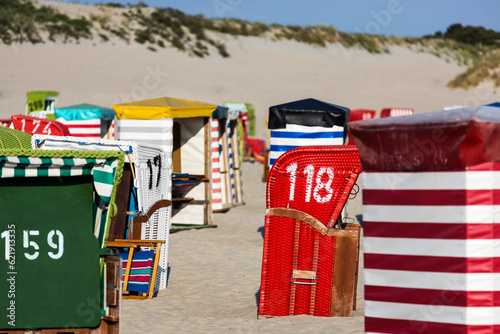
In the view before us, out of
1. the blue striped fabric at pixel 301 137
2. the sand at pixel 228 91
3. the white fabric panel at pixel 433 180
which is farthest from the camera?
the blue striped fabric at pixel 301 137

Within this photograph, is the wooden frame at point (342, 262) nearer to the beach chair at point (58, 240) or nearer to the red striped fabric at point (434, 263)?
the red striped fabric at point (434, 263)

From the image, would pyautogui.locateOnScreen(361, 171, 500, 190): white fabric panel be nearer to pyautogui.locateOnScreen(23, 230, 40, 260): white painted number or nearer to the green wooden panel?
the green wooden panel

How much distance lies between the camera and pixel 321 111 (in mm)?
10312

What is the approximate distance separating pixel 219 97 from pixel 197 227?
2561 centimetres

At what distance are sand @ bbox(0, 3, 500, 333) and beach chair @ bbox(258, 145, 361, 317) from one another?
0.65ft

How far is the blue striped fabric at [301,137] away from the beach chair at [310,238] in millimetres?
4028

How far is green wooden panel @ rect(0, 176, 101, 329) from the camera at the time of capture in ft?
12.8

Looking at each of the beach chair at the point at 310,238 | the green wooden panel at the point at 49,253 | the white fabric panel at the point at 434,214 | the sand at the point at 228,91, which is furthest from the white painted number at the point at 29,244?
the beach chair at the point at 310,238

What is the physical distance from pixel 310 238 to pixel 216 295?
1.82 meters

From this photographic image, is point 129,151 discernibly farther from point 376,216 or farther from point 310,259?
point 376,216

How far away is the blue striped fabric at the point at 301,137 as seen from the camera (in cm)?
1032

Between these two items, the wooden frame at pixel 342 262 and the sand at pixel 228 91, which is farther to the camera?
the sand at pixel 228 91

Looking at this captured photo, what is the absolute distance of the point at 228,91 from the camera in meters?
39.5

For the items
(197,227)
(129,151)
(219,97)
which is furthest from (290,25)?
(129,151)
